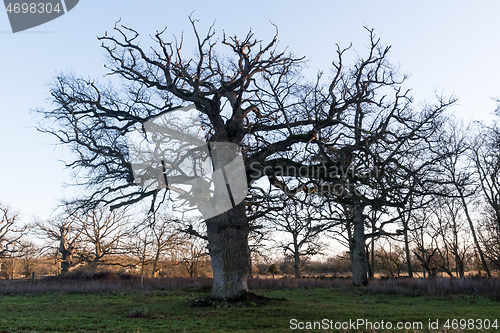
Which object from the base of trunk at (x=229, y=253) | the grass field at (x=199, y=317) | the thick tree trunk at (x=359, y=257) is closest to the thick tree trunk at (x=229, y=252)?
the base of trunk at (x=229, y=253)

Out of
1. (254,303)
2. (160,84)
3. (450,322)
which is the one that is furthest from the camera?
(160,84)

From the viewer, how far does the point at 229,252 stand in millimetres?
12664

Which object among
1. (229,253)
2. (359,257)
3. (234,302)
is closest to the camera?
(234,302)

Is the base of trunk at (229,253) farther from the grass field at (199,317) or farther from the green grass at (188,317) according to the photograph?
the green grass at (188,317)

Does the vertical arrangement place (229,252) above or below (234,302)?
above

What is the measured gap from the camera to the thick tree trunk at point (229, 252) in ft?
40.8

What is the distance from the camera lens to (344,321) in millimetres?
9000

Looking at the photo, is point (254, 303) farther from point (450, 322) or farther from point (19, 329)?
point (19, 329)

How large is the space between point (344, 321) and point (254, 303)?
12.3 feet

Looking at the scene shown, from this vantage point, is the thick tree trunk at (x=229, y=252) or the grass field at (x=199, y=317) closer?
the grass field at (x=199, y=317)

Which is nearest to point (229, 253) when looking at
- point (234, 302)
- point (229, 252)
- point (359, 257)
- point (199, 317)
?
point (229, 252)

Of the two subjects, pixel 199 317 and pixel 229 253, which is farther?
pixel 229 253

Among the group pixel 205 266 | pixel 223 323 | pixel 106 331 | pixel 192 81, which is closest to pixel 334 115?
pixel 192 81

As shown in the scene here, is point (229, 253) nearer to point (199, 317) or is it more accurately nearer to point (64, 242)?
point (199, 317)
